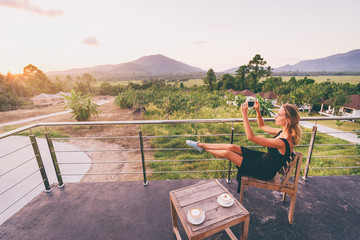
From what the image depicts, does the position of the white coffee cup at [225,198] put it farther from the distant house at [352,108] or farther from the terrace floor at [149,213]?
the distant house at [352,108]

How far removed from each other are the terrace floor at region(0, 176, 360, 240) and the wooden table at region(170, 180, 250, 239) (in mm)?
505

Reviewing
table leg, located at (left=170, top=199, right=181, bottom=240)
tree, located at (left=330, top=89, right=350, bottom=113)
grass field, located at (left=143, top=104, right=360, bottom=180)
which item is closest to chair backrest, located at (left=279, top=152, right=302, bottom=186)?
table leg, located at (left=170, top=199, right=181, bottom=240)

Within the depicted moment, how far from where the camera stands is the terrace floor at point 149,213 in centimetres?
187

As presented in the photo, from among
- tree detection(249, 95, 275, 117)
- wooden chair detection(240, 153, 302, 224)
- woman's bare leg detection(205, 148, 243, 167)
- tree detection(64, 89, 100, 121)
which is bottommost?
tree detection(64, 89, 100, 121)

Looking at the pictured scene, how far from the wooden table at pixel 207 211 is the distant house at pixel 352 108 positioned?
38389 mm

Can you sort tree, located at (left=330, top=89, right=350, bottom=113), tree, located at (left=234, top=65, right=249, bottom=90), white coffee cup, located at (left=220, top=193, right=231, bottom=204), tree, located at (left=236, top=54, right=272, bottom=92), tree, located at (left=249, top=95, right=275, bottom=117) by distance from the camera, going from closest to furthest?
1. white coffee cup, located at (left=220, top=193, right=231, bottom=204)
2. tree, located at (left=249, top=95, right=275, bottom=117)
3. tree, located at (left=330, top=89, right=350, bottom=113)
4. tree, located at (left=236, top=54, right=272, bottom=92)
5. tree, located at (left=234, top=65, right=249, bottom=90)

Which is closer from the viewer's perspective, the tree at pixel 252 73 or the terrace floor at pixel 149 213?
the terrace floor at pixel 149 213

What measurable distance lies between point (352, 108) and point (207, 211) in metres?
39.8

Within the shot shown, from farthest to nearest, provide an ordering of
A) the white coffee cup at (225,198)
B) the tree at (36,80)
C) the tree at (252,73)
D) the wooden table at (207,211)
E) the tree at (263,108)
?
the tree at (36,80) < the tree at (252,73) < the tree at (263,108) < the white coffee cup at (225,198) < the wooden table at (207,211)

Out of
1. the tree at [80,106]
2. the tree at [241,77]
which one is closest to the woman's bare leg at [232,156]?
the tree at [80,106]

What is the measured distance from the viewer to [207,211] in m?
1.43

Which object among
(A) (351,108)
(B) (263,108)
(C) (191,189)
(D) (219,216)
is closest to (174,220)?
(C) (191,189)

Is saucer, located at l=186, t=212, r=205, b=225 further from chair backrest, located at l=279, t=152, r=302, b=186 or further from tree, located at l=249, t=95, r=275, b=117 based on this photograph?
tree, located at l=249, t=95, r=275, b=117

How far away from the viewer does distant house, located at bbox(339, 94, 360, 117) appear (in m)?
27.1
